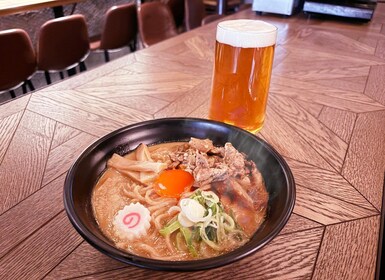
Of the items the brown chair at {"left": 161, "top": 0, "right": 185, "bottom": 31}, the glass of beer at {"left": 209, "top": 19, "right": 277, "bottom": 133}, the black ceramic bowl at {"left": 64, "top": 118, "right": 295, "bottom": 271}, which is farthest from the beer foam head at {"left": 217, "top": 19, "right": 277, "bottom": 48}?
the brown chair at {"left": 161, "top": 0, "right": 185, "bottom": 31}

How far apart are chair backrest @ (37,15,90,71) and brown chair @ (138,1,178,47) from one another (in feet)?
1.65

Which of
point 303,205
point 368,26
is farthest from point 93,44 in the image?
point 303,205

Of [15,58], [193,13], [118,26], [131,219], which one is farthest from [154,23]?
[131,219]

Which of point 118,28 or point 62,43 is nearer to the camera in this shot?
point 62,43

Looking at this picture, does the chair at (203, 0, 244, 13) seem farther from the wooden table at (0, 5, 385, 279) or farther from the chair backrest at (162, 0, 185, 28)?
the wooden table at (0, 5, 385, 279)

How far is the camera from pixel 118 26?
3010mm

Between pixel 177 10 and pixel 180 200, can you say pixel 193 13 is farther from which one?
pixel 180 200

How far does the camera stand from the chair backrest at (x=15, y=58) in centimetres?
214

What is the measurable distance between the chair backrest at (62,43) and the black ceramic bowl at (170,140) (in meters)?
1.94

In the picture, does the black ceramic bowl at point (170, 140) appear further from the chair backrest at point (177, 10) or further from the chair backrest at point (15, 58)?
the chair backrest at point (177, 10)

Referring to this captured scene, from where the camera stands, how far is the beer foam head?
92 cm

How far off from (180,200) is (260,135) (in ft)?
1.68

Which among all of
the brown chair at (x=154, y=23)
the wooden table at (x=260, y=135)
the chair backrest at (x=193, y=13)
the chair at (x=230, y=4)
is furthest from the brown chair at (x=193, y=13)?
the wooden table at (x=260, y=135)

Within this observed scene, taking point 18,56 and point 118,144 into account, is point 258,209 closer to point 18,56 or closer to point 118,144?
point 118,144
